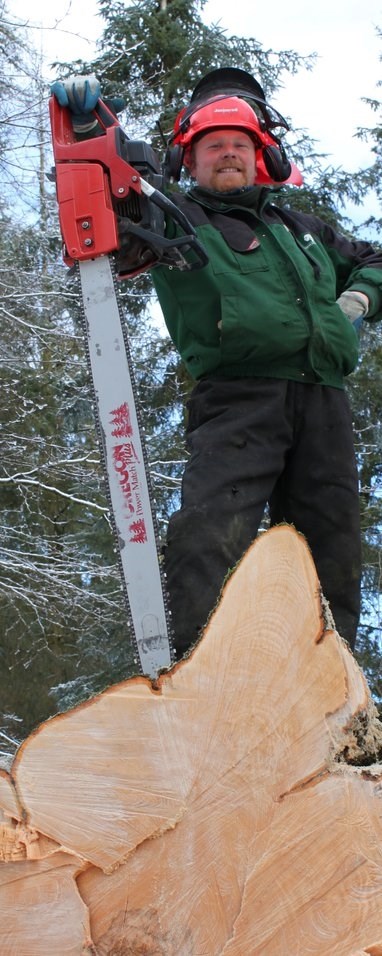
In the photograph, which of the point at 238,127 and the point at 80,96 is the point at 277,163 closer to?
the point at 238,127

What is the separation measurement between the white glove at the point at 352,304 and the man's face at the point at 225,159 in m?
0.50

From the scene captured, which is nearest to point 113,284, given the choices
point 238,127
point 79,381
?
point 238,127

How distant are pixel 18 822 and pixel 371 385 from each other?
858 cm

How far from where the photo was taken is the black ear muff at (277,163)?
3.25 m

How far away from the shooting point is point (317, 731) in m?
1.88

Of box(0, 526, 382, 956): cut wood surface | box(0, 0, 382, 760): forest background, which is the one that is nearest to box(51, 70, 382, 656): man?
box(0, 526, 382, 956): cut wood surface

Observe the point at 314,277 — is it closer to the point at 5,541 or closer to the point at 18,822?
the point at 18,822

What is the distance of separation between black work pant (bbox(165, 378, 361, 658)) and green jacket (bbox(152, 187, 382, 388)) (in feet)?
0.27

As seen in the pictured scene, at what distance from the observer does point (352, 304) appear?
3131 mm

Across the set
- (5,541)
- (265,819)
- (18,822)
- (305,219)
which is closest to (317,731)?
(265,819)

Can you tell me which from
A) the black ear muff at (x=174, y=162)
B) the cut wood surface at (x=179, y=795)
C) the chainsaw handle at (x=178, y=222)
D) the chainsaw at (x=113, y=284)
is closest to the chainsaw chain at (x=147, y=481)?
the chainsaw at (x=113, y=284)

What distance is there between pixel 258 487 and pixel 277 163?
1.17m

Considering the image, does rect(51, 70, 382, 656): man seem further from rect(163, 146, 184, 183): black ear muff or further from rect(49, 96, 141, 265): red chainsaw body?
rect(49, 96, 141, 265): red chainsaw body

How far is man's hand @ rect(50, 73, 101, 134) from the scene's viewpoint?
271cm
